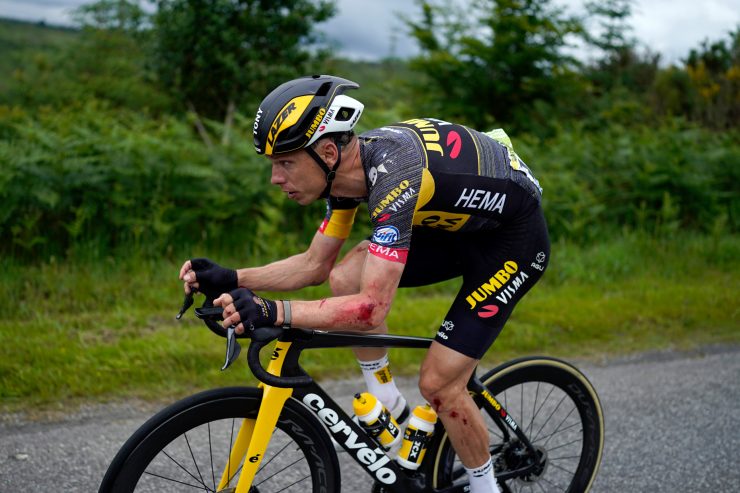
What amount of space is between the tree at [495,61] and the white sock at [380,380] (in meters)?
11.1

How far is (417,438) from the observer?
3.12 m

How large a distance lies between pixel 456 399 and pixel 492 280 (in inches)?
20.6

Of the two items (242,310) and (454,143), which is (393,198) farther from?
(242,310)

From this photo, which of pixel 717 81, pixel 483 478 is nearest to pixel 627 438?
pixel 483 478

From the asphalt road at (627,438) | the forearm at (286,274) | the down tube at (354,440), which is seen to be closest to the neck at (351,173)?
the forearm at (286,274)

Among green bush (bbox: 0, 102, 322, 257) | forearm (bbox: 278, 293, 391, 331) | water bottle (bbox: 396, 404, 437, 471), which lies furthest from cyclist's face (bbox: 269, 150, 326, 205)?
green bush (bbox: 0, 102, 322, 257)

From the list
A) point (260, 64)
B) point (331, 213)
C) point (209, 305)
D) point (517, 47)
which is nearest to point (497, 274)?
point (331, 213)

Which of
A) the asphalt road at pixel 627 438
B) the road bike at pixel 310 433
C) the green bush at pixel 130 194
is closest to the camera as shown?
the road bike at pixel 310 433

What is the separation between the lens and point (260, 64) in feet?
51.6

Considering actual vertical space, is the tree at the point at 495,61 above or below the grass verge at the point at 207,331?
above

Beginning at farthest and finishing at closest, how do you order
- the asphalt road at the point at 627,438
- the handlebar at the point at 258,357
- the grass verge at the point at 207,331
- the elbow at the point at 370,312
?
the grass verge at the point at 207,331 → the asphalt road at the point at 627,438 → the elbow at the point at 370,312 → the handlebar at the point at 258,357

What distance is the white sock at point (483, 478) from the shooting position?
10.1 ft

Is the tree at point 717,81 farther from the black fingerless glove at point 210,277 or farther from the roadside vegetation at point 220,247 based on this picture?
the black fingerless glove at point 210,277

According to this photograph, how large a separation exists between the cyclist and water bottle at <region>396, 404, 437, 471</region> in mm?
135
